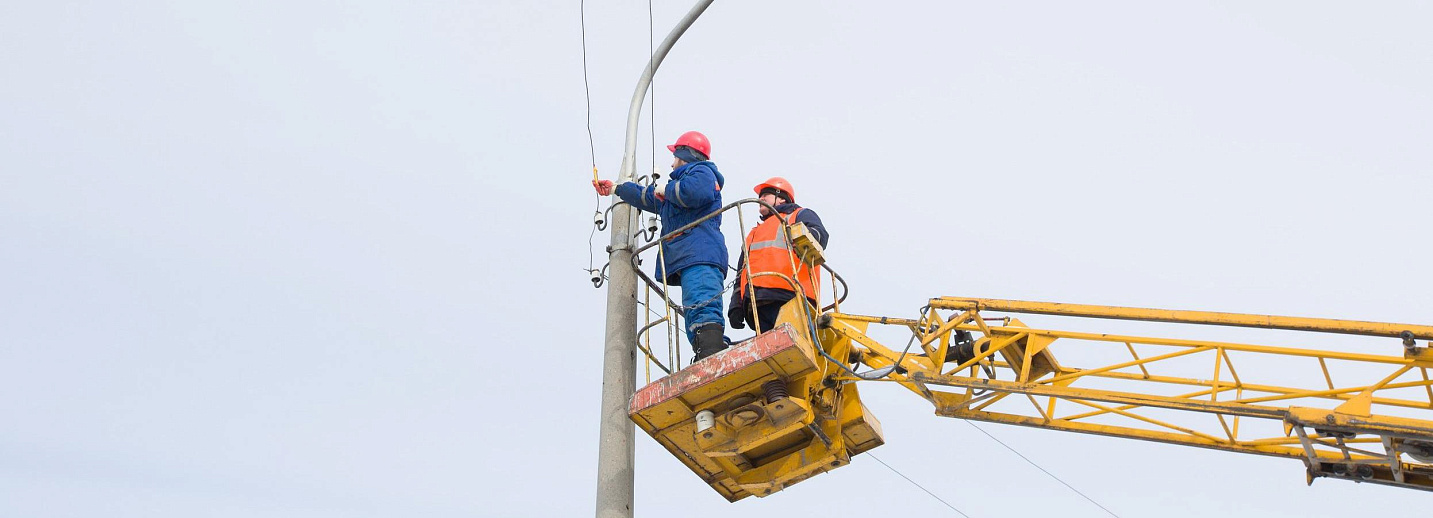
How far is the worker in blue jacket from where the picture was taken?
42.2 ft

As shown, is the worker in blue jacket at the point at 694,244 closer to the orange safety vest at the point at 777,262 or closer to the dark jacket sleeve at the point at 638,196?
the dark jacket sleeve at the point at 638,196

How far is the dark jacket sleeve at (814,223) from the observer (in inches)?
533

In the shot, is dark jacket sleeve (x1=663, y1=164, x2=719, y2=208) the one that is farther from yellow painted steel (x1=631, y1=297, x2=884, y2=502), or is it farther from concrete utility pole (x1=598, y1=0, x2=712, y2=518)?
yellow painted steel (x1=631, y1=297, x2=884, y2=502)

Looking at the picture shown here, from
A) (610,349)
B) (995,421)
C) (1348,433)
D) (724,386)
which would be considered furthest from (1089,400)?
(610,349)

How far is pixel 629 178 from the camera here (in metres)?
13.8

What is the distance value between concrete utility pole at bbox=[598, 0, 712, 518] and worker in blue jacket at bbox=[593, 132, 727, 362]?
9.0 inches

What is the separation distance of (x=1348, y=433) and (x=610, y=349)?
17.0 feet

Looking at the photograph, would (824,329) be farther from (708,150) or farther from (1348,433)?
(1348,433)

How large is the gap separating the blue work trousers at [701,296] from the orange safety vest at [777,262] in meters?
0.29

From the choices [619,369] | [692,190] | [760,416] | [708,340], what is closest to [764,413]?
[760,416]

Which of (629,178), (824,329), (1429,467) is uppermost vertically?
(629,178)

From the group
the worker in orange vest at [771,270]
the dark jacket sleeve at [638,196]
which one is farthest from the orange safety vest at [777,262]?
the dark jacket sleeve at [638,196]

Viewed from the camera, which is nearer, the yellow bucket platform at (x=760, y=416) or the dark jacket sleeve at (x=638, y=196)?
the yellow bucket platform at (x=760, y=416)

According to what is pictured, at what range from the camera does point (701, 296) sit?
42.7 feet
